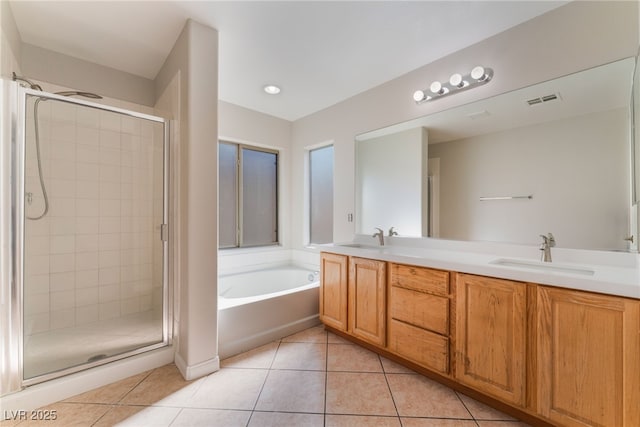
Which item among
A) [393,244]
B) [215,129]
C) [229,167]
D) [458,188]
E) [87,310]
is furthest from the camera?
[229,167]

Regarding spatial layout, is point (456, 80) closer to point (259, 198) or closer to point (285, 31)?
point (285, 31)

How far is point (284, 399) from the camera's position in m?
1.52

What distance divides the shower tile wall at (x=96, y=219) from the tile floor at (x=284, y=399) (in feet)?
2.12

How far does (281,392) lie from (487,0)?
2704 millimetres

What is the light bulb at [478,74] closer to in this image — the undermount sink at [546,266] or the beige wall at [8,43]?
the undermount sink at [546,266]

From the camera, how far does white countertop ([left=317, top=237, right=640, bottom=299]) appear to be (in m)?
1.10

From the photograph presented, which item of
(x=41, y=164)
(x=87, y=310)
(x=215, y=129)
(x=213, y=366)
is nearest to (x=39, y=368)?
(x=87, y=310)

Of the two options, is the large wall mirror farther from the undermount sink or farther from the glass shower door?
the glass shower door

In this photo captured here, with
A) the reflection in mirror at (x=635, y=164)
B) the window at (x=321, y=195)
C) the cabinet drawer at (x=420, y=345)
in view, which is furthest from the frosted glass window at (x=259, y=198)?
the reflection in mirror at (x=635, y=164)

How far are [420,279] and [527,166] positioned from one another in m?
1.05

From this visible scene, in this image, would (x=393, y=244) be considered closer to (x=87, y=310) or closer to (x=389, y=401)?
(x=389, y=401)

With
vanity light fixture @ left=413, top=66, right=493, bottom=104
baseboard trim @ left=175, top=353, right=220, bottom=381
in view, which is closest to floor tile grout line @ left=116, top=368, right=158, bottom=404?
baseboard trim @ left=175, top=353, right=220, bottom=381

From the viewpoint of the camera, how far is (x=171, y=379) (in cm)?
170

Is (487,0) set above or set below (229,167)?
above
